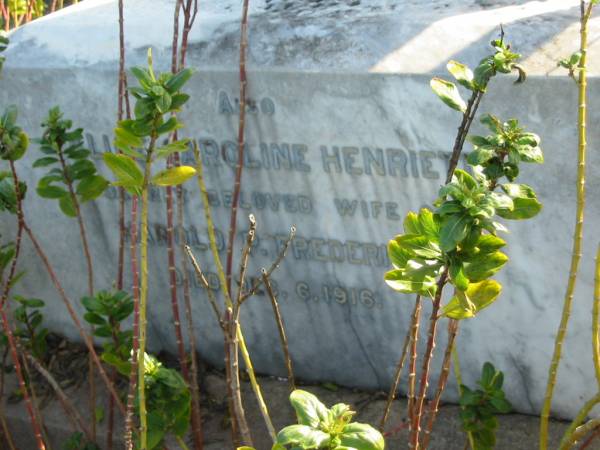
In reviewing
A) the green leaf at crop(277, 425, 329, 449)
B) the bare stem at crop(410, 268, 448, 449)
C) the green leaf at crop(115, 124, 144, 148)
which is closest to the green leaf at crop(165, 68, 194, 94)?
the green leaf at crop(115, 124, 144, 148)

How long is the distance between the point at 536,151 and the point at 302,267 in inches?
53.0

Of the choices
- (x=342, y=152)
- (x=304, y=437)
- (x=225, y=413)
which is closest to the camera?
(x=304, y=437)

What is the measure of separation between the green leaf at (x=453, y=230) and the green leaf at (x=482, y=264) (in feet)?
0.19

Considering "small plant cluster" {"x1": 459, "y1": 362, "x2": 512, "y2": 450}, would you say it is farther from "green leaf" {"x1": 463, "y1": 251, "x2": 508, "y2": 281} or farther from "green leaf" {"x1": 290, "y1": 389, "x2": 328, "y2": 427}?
"green leaf" {"x1": 290, "y1": 389, "x2": 328, "y2": 427}

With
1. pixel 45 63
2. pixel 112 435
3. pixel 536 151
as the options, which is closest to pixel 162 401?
pixel 112 435

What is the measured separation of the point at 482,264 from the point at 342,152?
122 centimetres

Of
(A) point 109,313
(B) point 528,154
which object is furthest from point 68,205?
(B) point 528,154

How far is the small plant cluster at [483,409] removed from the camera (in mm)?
2291

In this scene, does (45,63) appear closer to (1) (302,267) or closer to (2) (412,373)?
(1) (302,267)

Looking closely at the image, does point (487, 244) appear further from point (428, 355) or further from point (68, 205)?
point (68, 205)

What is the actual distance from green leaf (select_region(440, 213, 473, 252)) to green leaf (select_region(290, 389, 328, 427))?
30cm

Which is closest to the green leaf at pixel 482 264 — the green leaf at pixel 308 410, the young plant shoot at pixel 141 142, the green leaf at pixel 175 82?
the green leaf at pixel 308 410

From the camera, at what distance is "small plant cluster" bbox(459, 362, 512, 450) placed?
2291 millimetres

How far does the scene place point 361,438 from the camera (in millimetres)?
1396
